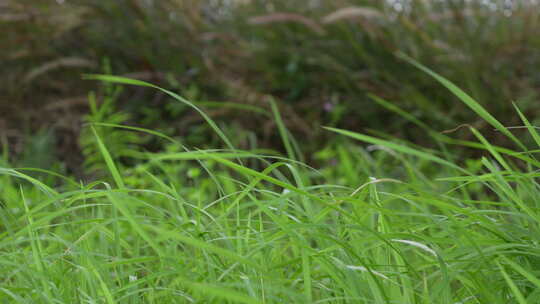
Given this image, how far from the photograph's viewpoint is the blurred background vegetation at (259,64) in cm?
328

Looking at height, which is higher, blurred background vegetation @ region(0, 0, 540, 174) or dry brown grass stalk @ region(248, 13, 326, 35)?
dry brown grass stalk @ region(248, 13, 326, 35)

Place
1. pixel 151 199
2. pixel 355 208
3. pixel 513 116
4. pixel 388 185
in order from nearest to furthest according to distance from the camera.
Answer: pixel 355 208 → pixel 151 199 → pixel 388 185 → pixel 513 116

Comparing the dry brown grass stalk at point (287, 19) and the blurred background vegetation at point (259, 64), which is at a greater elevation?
the dry brown grass stalk at point (287, 19)

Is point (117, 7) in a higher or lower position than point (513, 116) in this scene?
higher

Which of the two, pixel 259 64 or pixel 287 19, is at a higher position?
pixel 287 19

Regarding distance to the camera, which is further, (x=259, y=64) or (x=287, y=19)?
(x=259, y=64)

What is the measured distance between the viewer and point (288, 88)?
374 centimetres

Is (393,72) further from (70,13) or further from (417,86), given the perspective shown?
(70,13)

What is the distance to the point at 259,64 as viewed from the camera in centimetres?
368

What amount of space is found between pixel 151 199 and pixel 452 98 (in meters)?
1.72

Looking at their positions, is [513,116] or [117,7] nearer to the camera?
[513,116]

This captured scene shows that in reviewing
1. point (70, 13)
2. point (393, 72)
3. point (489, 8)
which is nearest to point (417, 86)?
point (393, 72)

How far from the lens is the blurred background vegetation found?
3277mm

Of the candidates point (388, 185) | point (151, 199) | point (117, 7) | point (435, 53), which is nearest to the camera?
point (151, 199)
